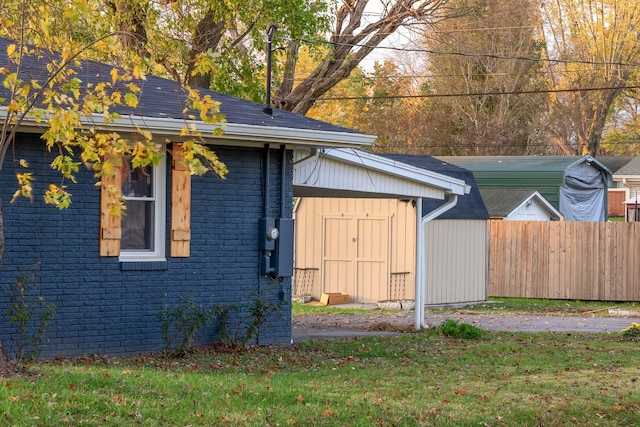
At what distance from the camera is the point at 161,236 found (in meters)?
13.1

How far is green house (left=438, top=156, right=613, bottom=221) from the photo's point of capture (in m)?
33.8

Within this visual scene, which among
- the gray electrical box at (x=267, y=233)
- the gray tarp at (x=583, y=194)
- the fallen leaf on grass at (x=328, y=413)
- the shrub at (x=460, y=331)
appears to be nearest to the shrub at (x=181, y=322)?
the gray electrical box at (x=267, y=233)

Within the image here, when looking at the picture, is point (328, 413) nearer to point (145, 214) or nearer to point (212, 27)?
point (145, 214)

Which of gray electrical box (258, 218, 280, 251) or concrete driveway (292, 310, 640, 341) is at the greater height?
gray electrical box (258, 218, 280, 251)

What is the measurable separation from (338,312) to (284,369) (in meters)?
10.00

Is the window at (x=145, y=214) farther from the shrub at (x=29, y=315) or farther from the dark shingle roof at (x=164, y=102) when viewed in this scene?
the shrub at (x=29, y=315)

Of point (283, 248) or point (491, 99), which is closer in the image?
point (283, 248)

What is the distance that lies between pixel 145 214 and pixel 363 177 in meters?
4.56

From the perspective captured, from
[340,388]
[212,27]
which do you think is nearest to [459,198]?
[212,27]

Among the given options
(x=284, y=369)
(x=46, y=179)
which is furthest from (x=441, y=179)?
(x=46, y=179)

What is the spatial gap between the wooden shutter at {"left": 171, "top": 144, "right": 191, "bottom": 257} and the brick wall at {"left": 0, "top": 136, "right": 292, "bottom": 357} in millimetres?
175

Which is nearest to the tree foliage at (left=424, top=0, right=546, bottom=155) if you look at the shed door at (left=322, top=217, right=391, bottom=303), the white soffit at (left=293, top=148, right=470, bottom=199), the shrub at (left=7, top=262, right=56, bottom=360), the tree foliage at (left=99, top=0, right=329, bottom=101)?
the shed door at (left=322, top=217, right=391, bottom=303)

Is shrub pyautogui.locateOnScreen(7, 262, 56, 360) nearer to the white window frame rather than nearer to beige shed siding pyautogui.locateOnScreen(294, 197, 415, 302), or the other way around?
the white window frame

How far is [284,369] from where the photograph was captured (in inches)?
472
